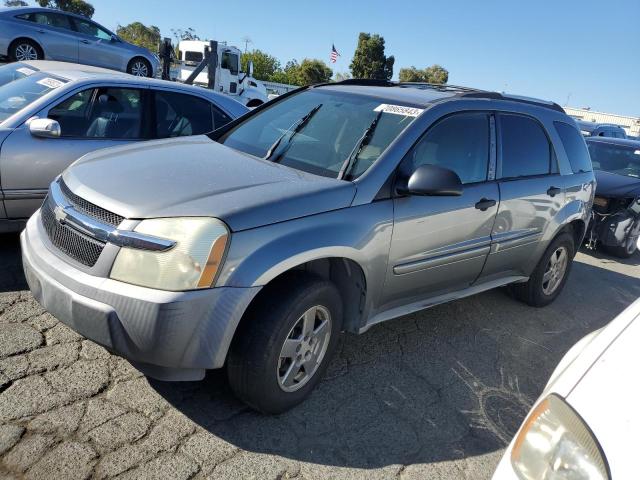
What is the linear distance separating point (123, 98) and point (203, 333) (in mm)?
3256

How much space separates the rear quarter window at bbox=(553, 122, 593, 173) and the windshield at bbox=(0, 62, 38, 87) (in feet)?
16.3

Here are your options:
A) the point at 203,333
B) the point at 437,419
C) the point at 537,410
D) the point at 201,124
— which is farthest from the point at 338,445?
the point at 201,124

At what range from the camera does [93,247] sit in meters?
2.48

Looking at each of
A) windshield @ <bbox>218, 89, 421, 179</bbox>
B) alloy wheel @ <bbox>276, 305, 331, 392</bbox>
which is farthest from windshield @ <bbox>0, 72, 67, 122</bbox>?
alloy wheel @ <bbox>276, 305, 331, 392</bbox>

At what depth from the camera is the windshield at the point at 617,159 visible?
8.35 meters

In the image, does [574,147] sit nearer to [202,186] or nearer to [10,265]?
[202,186]

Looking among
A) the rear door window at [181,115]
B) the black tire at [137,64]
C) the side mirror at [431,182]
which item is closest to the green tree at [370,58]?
the black tire at [137,64]

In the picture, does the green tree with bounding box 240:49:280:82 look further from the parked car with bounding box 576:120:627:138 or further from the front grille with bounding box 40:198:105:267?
the front grille with bounding box 40:198:105:267

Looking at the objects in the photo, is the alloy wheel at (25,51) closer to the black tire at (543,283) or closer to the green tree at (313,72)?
the black tire at (543,283)

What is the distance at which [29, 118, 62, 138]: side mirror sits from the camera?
4094 millimetres

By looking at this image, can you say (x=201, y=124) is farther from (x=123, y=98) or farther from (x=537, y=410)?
(x=537, y=410)

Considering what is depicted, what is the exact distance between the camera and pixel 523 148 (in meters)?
4.14

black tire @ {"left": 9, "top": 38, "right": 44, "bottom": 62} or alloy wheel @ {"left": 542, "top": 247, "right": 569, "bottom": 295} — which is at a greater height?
alloy wheel @ {"left": 542, "top": 247, "right": 569, "bottom": 295}

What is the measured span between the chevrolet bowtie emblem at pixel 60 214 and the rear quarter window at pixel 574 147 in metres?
3.91
